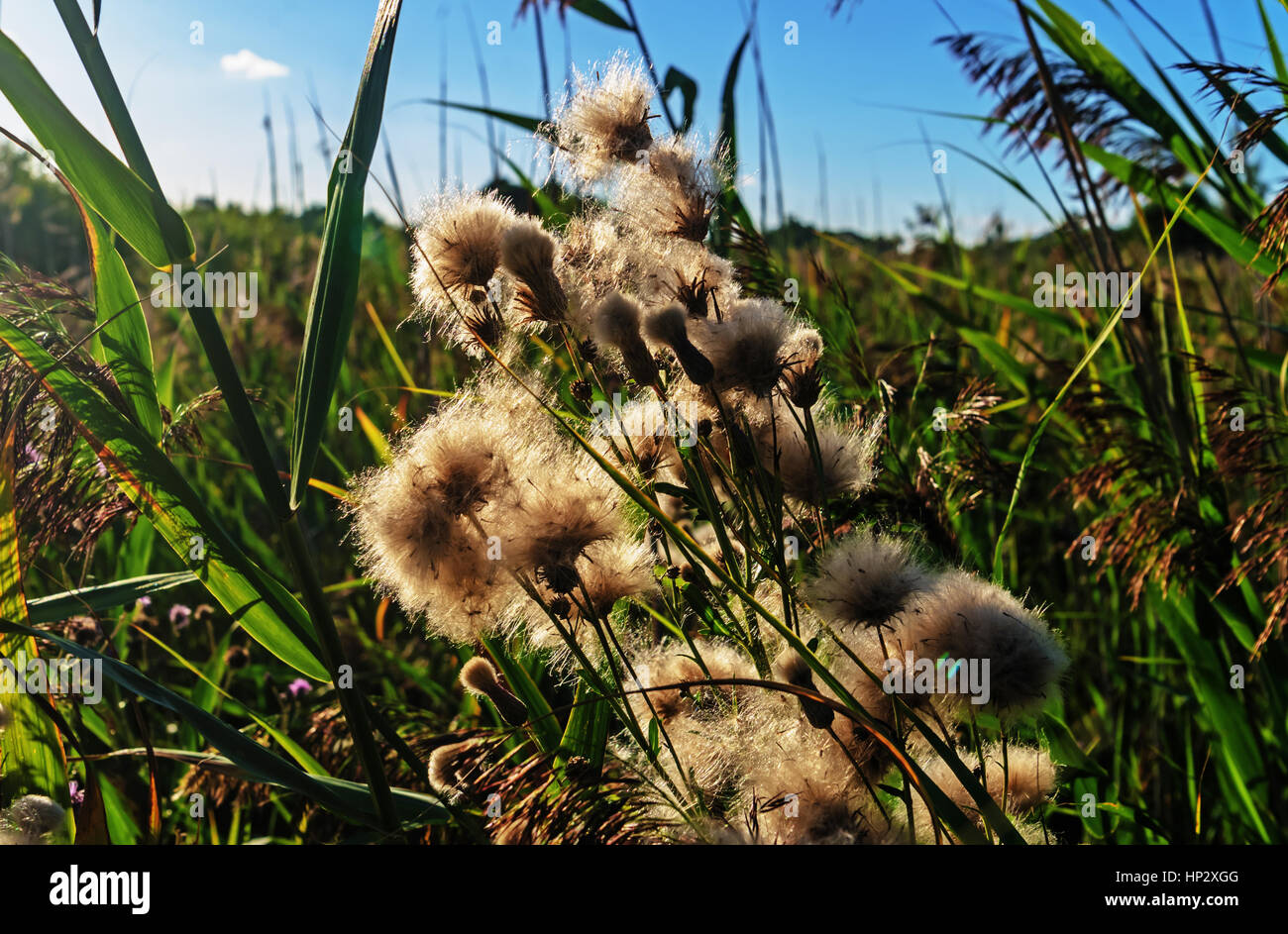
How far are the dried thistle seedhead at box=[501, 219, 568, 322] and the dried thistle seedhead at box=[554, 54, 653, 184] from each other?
24 cm

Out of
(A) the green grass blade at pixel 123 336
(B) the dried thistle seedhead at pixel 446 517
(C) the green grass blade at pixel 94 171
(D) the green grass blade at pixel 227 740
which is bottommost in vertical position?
(D) the green grass blade at pixel 227 740

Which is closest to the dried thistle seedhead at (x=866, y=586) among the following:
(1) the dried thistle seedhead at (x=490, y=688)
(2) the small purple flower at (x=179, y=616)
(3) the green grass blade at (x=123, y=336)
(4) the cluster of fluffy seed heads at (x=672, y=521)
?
(4) the cluster of fluffy seed heads at (x=672, y=521)

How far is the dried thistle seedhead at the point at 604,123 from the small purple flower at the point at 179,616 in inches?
66.8

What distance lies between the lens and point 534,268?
107cm

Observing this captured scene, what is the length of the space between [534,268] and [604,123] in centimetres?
37

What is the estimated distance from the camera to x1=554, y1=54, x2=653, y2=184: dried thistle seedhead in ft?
4.23

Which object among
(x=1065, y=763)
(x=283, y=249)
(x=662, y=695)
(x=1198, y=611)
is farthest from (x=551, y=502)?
(x=283, y=249)

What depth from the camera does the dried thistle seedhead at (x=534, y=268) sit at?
105cm

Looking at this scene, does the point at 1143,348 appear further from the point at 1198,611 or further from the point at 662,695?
the point at 662,695
